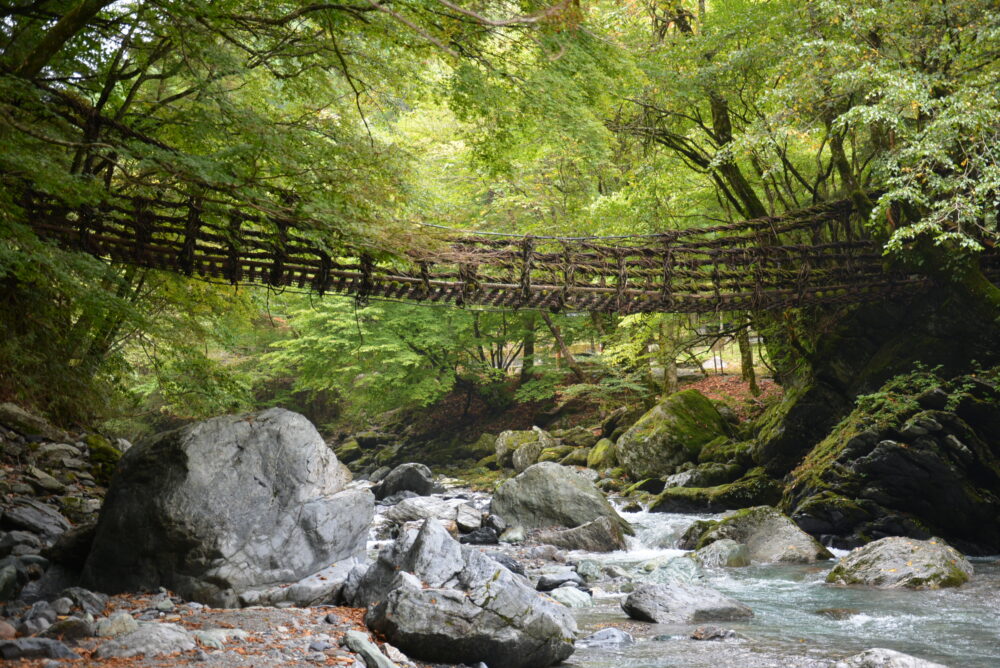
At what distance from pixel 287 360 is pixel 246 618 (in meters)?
13.5

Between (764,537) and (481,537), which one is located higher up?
(764,537)

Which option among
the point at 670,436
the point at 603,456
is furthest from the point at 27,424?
the point at 603,456

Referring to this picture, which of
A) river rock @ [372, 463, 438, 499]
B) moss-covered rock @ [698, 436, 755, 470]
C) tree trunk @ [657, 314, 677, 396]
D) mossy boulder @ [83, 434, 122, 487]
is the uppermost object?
tree trunk @ [657, 314, 677, 396]

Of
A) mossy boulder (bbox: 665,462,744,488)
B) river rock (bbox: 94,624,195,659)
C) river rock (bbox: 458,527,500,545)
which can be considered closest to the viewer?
river rock (bbox: 94,624,195,659)

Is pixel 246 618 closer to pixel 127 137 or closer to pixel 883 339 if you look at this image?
pixel 127 137

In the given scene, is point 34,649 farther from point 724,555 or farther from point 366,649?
point 724,555

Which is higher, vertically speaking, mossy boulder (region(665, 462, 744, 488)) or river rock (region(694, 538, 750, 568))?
mossy boulder (region(665, 462, 744, 488))

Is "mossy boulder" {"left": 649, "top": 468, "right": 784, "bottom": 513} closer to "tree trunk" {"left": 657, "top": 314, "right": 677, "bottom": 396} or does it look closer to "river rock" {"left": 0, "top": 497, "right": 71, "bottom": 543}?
"tree trunk" {"left": 657, "top": 314, "right": 677, "bottom": 396}

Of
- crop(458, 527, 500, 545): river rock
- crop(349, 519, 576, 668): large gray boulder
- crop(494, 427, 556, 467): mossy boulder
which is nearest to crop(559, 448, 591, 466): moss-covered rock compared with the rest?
crop(494, 427, 556, 467): mossy boulder

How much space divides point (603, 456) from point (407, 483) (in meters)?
3.91

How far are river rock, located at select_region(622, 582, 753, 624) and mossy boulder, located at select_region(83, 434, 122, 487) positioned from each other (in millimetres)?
5441

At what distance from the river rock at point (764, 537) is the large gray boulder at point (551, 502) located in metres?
1.06

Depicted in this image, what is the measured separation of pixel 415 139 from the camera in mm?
16078

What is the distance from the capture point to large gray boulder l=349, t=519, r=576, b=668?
4.15 meters
